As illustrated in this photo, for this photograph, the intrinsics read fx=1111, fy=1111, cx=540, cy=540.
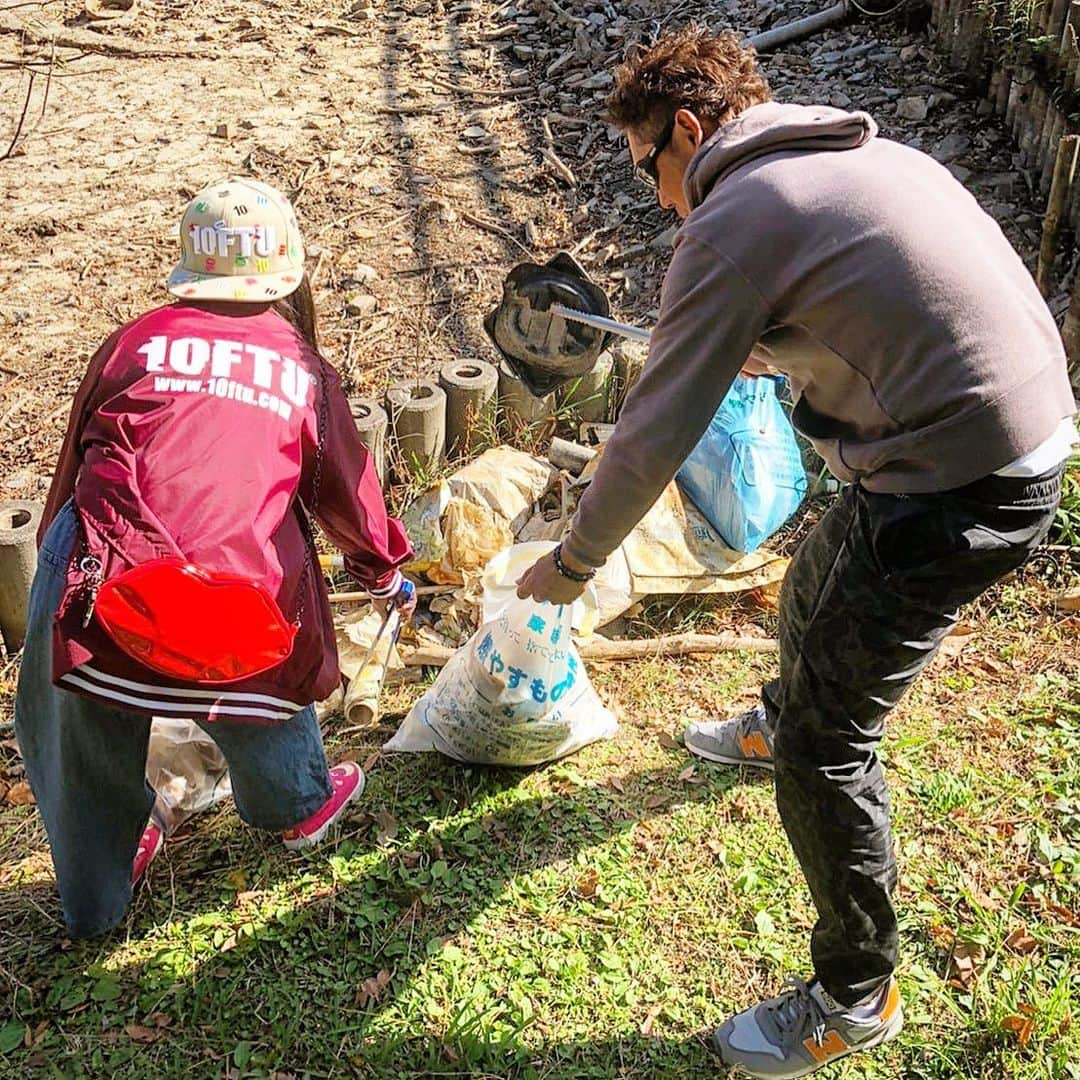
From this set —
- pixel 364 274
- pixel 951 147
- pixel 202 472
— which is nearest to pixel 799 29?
pixel 951 147

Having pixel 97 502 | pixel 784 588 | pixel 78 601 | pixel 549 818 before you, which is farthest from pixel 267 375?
pixel 549 818

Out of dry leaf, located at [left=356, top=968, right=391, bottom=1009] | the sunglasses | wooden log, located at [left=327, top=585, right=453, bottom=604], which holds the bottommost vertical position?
dry leaf, located at [left=356, top=968, right=391, bottom=1009]

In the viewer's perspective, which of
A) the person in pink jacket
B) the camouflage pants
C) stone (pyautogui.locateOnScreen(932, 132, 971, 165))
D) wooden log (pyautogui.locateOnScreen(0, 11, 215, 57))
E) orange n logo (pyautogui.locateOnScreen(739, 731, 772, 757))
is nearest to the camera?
the camouflage pants

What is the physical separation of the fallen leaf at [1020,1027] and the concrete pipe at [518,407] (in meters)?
2.51

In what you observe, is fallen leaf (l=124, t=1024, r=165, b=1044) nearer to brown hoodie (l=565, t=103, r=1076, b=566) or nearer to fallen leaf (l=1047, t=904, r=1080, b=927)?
brown hoodie (l=565, t=103, r=1076, b=566)

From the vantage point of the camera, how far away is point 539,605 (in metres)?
2.85

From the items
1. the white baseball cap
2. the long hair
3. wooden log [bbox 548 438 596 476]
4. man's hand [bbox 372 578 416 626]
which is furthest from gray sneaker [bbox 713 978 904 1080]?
wooden log [bbox 548 438 596 476]

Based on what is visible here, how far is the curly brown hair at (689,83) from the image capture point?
2.07 metres

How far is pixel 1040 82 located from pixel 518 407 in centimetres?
342

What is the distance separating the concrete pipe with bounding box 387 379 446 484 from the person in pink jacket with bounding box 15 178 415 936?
130 centimetres

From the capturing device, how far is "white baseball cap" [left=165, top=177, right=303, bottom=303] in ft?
7.41

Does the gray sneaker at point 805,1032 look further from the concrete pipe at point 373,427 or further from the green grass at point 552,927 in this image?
the concrete pipe at point 373,427

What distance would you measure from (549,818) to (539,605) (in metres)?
0.61

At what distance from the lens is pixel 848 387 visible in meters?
1.91
